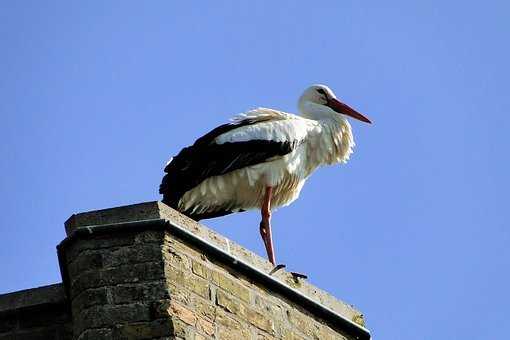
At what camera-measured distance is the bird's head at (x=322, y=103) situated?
1591 centimetres

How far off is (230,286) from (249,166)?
12.7ft

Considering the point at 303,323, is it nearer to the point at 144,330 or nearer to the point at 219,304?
the point at 219,304

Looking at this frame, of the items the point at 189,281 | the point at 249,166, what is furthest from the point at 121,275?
the point at 249,166

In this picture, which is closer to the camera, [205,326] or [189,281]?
[205,326]

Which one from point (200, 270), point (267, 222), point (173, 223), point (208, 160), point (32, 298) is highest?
point (208, 160)

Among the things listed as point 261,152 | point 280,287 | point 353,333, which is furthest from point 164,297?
point 261,152

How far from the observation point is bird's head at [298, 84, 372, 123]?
15914 mm

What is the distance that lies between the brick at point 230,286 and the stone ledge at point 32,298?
0.93 metres

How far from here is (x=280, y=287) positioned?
10789mm

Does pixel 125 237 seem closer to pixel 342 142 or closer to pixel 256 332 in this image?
pixel 256 332

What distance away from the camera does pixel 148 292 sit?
388 inches

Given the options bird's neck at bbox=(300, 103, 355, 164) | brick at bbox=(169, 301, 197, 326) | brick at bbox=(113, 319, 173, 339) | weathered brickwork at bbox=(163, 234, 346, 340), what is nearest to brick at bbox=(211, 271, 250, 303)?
weathered brickwork at bbox=(163, 234, 346, 340)

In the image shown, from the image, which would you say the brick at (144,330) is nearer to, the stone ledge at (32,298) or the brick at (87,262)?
the brick at (87,262)

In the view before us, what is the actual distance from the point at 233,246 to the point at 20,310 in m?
1.36
